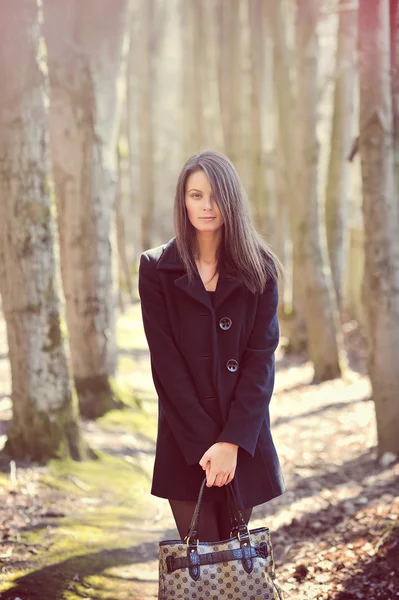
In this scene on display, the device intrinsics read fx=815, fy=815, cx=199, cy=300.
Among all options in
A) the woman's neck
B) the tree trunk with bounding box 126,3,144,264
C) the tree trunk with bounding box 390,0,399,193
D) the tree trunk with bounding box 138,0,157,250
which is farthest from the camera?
the tree trunk with bounding box 138,0,157,250

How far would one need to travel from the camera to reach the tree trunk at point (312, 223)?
11398mm

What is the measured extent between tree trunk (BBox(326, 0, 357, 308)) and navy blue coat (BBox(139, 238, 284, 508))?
9516 mm

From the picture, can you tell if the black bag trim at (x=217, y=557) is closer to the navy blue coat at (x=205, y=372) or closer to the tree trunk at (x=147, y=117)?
the navy blue coat at (x=205, y=372)

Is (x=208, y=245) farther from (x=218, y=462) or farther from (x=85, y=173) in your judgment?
(x=85, y=173)

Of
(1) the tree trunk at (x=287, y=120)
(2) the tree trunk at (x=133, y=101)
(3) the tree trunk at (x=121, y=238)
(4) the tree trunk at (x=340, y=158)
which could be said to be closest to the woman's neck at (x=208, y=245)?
(1) the tree trunk at (x=287, y=120)

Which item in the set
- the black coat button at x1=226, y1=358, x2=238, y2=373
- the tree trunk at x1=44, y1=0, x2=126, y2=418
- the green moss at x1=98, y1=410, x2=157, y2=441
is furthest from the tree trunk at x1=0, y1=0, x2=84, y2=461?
the black coat button at x1=226, y1=358, x2=238, y2=373

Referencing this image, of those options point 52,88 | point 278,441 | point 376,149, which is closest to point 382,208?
point 376,149

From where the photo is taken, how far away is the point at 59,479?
6.02 metres

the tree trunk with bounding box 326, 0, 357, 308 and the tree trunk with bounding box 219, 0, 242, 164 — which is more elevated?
the tree trunk with bounding box 219, 0, 242, 164

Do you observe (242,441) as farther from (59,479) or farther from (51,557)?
(59,479)

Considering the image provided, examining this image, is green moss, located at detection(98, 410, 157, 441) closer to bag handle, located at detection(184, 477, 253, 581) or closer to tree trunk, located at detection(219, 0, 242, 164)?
bag handle, located at detection(184, 477, 253, 581)

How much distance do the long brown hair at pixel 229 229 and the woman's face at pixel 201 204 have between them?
0.03 meters

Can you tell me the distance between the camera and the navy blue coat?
3.21m

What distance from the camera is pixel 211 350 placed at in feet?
10.8
